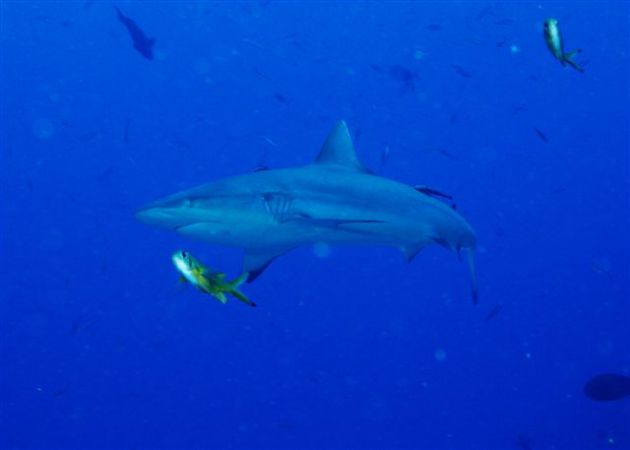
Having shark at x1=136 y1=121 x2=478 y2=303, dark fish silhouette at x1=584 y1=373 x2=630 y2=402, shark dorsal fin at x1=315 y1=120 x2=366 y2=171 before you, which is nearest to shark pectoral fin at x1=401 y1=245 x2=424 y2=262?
shark at x1=136 y1=121 x2=478 y2=303

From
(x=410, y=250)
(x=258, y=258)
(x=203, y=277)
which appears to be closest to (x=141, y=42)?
(x=258, y=258)

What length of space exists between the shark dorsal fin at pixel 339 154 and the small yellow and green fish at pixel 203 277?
244 cm

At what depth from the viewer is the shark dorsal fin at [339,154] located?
17.3 feet

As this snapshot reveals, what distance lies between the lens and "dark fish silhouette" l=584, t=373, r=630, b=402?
35.0ft

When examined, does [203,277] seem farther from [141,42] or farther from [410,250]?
[141,42]

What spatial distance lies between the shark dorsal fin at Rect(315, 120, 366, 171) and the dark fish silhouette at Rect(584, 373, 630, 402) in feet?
24.7

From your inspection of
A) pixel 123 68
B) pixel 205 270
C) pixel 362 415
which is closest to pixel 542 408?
pixel 362 415

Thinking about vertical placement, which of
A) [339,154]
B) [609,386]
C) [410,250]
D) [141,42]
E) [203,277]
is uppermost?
[203,277]

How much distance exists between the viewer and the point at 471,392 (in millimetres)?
22281

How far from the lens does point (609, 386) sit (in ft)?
35.2

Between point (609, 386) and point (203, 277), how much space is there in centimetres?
981

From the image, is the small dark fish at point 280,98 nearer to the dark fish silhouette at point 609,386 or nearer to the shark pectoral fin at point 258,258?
the shark pectoral fin at point 258,258

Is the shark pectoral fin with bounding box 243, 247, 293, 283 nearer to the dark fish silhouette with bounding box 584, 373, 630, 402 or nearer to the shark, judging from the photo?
the shark

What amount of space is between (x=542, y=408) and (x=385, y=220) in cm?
1703
